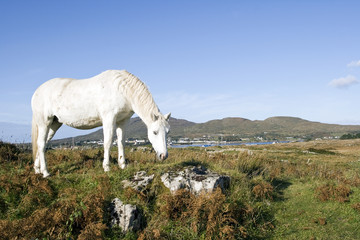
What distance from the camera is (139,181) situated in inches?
287

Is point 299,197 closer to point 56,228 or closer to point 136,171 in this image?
point 136,171

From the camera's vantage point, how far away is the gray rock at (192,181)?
23.5 ft

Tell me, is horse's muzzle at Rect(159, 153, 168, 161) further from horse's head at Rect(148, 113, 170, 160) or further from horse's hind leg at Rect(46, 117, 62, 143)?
horse's hind leg at Rect(46, 117, 62, 143)

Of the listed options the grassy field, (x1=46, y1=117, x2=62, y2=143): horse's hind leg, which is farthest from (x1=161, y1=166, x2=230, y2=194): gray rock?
(x1=46, y1=117, x2=62, y2=143): horse's hind leg

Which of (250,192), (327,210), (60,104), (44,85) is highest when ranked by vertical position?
(44,85)

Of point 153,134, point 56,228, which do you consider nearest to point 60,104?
point 153,134

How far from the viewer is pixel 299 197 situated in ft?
29.7

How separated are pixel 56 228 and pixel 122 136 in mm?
3907

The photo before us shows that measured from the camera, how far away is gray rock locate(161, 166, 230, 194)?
23.5 feet

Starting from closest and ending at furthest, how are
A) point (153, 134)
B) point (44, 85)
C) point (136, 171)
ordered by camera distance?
point (153, 134), point (136, 171), point (44, 85)

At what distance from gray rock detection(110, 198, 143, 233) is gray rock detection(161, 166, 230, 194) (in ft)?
4.16

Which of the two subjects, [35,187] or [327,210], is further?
[327,210]

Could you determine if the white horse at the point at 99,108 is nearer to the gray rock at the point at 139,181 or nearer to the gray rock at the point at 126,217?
the gray rock at the point at 139,181

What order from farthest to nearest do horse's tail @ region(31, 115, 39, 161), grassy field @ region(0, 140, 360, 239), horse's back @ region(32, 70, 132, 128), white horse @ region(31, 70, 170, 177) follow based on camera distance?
1. horse's tail @ region(31, 115, 39, 161)
2. horse's back @ region(32, 70, 132, 128)
3. white horse @ region(31, 70, 170, 177)
4. grassy field @ region(0, 140, 360, 239)
